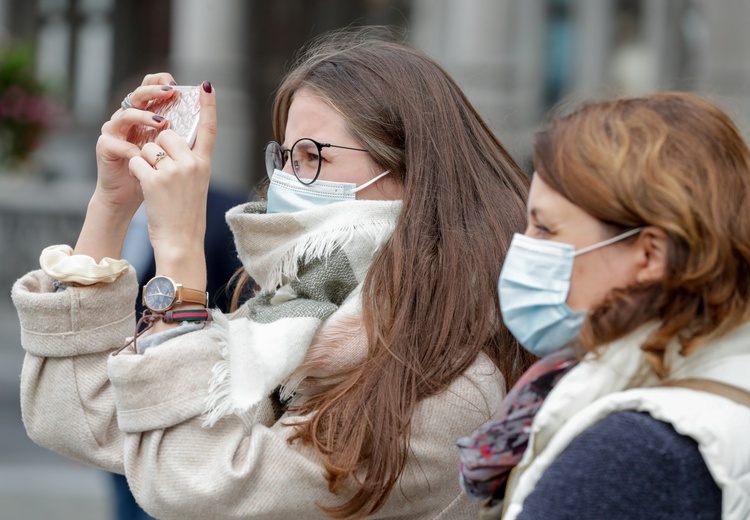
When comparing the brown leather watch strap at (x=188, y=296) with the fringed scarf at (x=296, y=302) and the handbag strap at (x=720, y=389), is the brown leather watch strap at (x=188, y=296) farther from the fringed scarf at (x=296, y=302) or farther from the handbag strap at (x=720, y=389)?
the handbag strap at (x=720, y=389)

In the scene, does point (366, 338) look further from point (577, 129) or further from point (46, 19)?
point (46, 19)

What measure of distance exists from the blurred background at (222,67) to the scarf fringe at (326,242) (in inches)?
28.5

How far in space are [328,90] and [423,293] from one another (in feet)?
1.53

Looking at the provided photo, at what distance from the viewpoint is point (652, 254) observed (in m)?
1.49

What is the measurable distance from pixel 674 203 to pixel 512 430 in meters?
0.41

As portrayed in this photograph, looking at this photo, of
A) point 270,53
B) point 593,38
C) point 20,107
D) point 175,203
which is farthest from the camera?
point 270,53

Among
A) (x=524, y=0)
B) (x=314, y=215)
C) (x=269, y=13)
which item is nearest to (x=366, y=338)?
(x=314, y=215)

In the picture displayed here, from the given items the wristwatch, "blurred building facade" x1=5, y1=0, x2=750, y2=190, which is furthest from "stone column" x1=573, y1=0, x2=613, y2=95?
the wristwatch

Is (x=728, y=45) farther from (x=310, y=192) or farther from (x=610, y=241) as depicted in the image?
(x=610, y=241)

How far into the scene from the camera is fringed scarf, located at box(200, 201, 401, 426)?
6.25 feet

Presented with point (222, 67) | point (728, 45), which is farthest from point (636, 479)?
point (222, 67)

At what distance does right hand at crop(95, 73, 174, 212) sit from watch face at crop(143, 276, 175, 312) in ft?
0.97

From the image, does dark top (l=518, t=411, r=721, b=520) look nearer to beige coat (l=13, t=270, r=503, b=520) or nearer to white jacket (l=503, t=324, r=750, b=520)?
white jacket (l=503, t=324, r=750, b=520)

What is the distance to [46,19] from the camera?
15.8 metres
